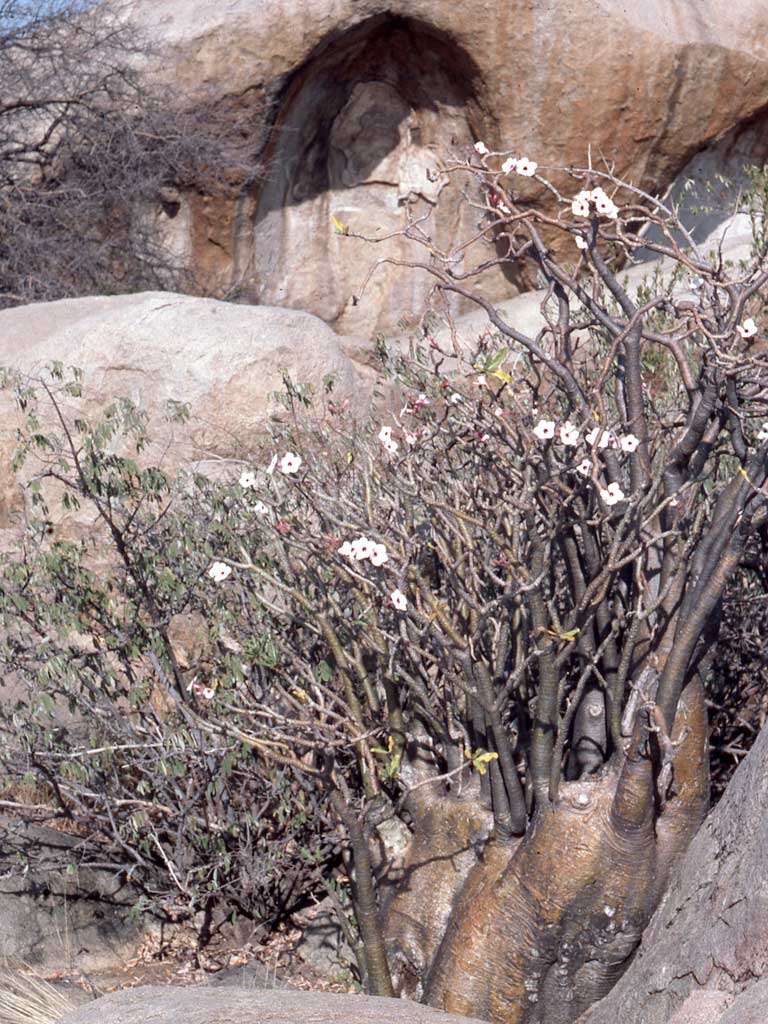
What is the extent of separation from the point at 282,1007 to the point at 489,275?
9933 mm

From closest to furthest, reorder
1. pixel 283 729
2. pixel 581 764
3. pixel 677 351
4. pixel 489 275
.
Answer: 1. pixel 677 351
2. pixel 581 764
3. pixel 283 729
4. pixel 489 275

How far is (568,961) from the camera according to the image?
4.16 m

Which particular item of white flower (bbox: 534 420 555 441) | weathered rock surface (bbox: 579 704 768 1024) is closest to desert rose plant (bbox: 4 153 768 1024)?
white flower (bbox: 534 420 555 441)

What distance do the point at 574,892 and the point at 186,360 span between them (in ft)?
15.7

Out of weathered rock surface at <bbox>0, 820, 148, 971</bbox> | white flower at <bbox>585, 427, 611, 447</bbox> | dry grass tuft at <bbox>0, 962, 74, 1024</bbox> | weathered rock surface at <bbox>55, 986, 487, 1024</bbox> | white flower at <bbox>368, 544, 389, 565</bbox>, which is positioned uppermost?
white flower at <bbox>585, 427, 611, 447</bbox>

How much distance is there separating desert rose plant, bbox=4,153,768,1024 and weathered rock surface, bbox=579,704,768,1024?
1.02 ft

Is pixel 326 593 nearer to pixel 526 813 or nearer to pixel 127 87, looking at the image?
pixel 526 813

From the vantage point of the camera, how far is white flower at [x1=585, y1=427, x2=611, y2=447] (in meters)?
3.85

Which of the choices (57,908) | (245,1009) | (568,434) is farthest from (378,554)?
(57,908)

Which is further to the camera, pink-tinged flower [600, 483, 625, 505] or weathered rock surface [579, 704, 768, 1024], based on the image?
pink-tinged flower [600, 483, 625, 505]

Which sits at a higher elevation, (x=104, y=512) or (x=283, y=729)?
(x=104, y=512)

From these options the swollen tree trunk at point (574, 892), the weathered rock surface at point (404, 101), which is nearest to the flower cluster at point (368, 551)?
the swollen tree trunk at point (574, 892)

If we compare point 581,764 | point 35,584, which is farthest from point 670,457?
point 35,584

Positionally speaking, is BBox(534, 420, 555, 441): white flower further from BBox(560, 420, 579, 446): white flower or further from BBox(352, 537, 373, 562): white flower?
BBox(352, 537, 373, 562): white flower
